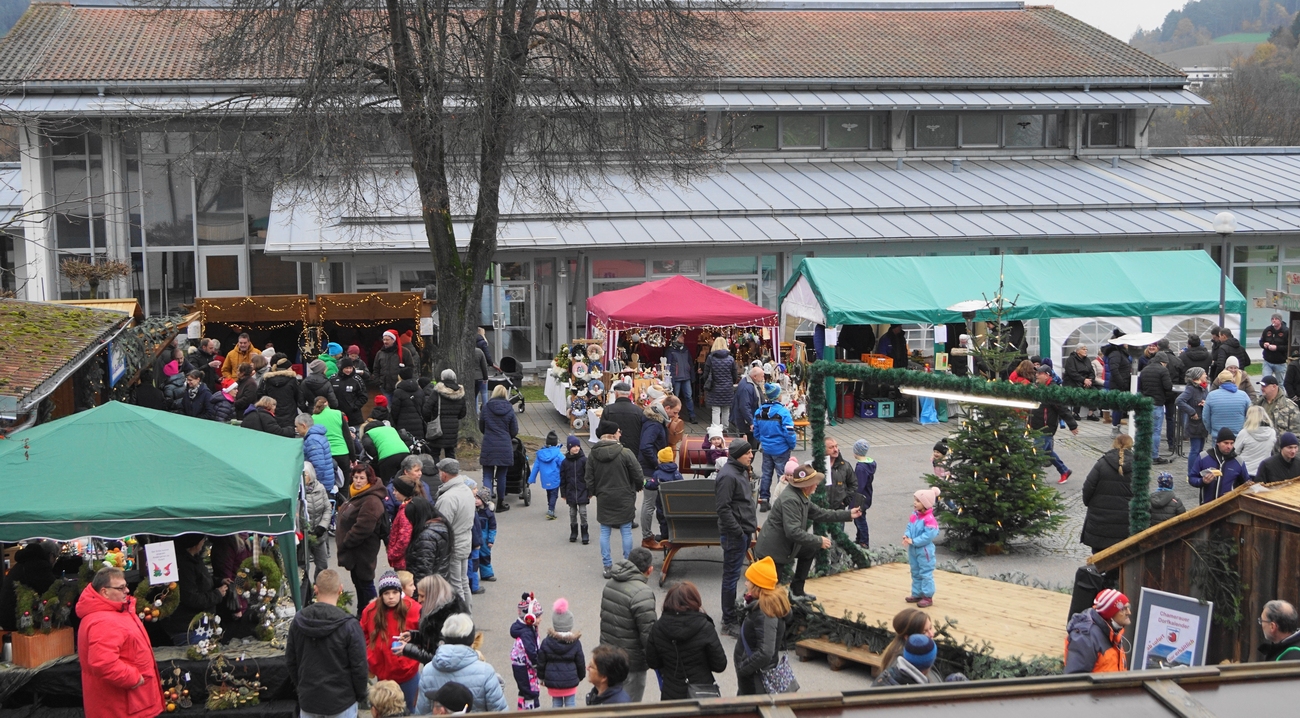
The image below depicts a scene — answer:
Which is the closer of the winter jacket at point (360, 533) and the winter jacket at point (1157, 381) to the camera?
the winter jacket at point (360, 533)

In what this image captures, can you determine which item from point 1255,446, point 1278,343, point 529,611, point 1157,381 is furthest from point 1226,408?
point 529,611

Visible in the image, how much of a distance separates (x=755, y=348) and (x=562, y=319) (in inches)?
247

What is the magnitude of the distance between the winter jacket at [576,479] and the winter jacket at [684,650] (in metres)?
5.19

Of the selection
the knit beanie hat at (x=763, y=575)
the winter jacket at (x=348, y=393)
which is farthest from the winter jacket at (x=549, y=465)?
the knit beanie hat at (x=763, y=575)

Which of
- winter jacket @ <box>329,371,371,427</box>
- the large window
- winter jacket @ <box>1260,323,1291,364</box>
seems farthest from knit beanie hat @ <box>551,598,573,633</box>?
the large window

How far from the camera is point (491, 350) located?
24.7 metres

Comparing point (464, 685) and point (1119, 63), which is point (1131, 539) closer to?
point (464, 685)

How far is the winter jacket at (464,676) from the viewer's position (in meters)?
6.81

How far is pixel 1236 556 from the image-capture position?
8109 millimetres

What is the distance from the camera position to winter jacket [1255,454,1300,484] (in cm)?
1161

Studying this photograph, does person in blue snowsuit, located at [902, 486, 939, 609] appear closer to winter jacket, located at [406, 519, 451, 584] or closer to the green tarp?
winter jacket, located at [406, 519, 451, 584]

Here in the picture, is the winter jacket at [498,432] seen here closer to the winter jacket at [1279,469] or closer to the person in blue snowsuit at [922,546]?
the person in blue snowsuit at [922,546]

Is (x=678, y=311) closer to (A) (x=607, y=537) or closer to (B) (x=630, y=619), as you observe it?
(A) (x=607, y=537)

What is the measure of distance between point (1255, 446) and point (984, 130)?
20.5 metres
